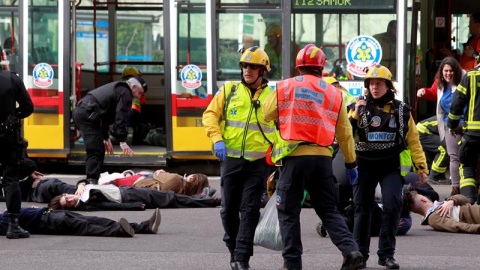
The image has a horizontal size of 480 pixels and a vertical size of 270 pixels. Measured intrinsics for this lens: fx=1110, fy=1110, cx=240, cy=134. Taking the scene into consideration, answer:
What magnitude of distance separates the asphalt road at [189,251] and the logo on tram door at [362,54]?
3.77 m

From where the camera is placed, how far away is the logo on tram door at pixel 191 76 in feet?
47.9

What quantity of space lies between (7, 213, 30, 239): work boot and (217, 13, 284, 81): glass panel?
532 cm

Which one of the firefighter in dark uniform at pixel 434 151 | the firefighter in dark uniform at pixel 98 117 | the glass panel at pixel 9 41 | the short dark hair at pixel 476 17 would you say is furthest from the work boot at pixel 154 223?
the short dark hair at pixel 476 17

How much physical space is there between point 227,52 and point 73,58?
2.20 metres

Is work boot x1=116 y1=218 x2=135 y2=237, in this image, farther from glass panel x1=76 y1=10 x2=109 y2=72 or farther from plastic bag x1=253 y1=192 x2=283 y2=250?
glass panel x1=76 y1=10 x2=109 y2=72

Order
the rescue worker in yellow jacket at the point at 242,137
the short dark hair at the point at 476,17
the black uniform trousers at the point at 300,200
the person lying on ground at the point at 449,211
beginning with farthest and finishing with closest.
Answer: the short dark hair at the point at 476,17 → the person lying on ground at the point at 449,211 → the rescue worker in yellow jacket at the point at 242,137 → the black uniform trousers at the point at 300,200

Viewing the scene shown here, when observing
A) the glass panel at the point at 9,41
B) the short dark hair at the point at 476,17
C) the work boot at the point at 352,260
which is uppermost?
the short dark hair at the point at 476,17

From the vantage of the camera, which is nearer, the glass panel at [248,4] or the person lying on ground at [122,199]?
the person lying on ground at [122,199]

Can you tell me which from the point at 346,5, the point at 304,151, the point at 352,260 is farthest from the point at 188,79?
the point at 352,260

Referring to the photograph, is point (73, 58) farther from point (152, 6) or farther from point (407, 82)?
point (407, 82)

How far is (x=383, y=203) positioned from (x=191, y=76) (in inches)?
265

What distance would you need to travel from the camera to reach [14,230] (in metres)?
9.75

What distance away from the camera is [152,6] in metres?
17.5

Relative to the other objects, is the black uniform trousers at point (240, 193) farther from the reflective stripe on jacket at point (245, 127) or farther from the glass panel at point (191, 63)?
the glass panel at point (191, 63)
